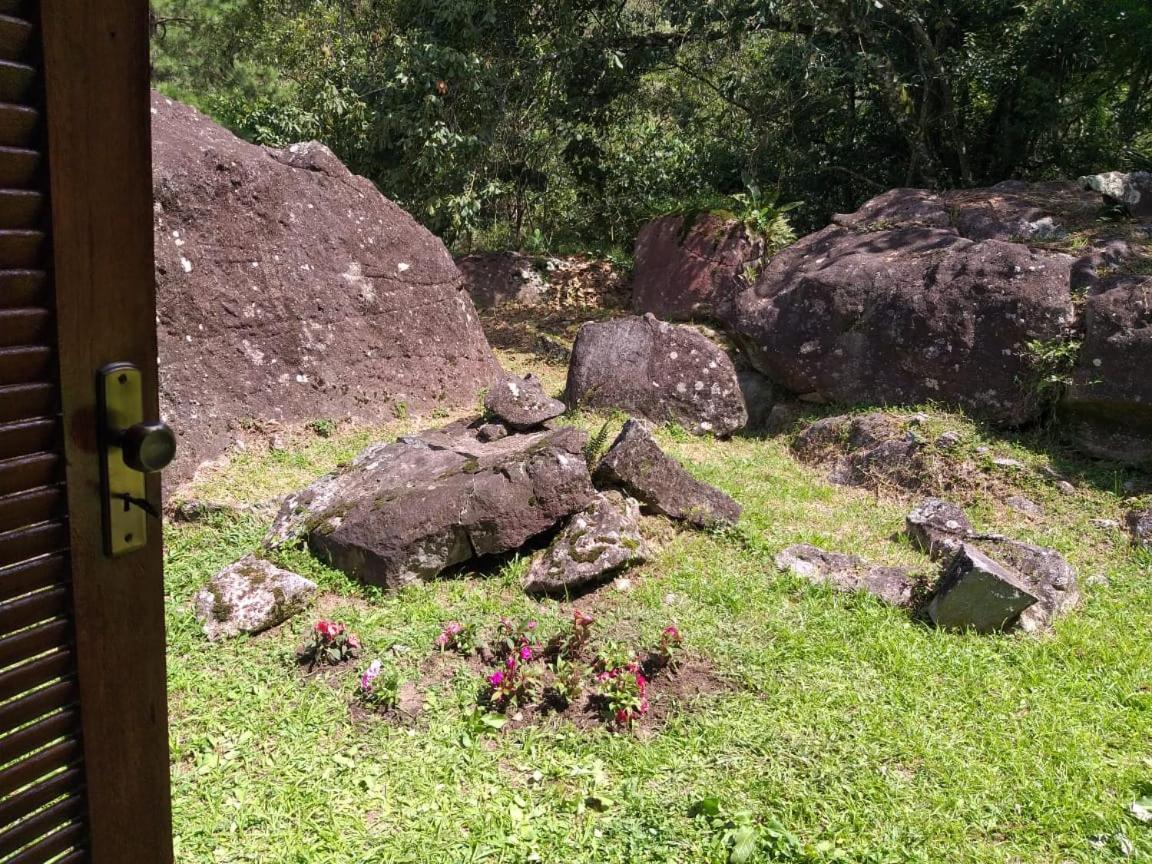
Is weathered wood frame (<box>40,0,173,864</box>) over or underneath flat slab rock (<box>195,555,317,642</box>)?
over

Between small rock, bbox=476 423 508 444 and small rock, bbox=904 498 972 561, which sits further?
small rock, bbox=476 423 508 444

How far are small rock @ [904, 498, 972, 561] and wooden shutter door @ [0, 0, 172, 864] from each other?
169 inches

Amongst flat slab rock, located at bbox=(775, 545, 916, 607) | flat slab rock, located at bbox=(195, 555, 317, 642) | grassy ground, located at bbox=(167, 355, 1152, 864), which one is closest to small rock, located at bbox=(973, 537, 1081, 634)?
grassy ground, located at bbox=(167, 355, 1152, 864)

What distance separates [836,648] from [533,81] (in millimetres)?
8793

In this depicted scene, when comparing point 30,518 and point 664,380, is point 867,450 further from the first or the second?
point 30,518

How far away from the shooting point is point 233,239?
629cm

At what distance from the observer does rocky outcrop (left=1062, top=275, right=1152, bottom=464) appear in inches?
236

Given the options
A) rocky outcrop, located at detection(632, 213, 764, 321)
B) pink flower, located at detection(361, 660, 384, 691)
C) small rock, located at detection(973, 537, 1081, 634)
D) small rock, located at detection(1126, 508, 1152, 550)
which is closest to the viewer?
pink flower, located at detection(361, 660, 384, 691)

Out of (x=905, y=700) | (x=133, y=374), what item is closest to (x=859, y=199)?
(x=905, y=700)

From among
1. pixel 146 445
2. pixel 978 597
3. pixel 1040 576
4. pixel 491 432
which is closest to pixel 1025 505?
pixel 1040 576

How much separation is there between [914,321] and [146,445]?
21.1 feet

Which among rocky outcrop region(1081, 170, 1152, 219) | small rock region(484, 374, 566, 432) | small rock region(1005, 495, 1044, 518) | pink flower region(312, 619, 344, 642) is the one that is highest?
rocky outcrop region(1081, 170, 1152, 219)

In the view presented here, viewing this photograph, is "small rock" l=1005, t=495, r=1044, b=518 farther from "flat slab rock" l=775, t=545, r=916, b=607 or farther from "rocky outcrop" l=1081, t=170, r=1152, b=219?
"rocky outcrop" l=1081, t=170, r=1152, b=219

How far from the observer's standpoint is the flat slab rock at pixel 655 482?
Answer: 17.0 feet
